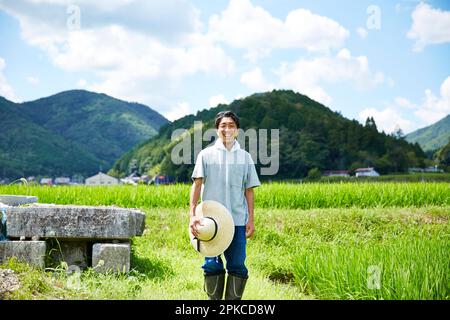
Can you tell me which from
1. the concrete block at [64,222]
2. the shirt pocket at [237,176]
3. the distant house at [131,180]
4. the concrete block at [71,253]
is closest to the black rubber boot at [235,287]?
the shirt pocket at [237,176]

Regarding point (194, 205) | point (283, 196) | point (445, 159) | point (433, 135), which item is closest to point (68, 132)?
point (433, 135)

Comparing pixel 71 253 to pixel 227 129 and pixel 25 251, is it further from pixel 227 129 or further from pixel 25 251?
pixel 227 129

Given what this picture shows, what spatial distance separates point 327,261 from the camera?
6117 mm

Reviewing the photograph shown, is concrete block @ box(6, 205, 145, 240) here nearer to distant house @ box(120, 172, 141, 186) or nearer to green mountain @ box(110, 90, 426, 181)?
distant house @ box(120, 172, 141, 186)

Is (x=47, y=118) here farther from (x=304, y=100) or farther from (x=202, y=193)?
(x=202, y=193)

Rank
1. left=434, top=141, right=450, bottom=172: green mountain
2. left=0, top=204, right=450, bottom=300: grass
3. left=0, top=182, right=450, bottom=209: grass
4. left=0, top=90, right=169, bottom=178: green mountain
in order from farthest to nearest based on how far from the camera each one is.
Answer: left=0, top=90, right=169, bottom=178: green mountain → left=434, top=141, right=450, bottom=172: green mountain → left=0, top=182, right=450, bottom=209: grass → left=0, top=204, right=450, bottom=300: grass

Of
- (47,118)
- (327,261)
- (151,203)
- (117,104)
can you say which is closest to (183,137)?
(151,203)

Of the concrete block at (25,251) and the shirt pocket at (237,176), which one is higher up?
the shirt pocket at (237,176)

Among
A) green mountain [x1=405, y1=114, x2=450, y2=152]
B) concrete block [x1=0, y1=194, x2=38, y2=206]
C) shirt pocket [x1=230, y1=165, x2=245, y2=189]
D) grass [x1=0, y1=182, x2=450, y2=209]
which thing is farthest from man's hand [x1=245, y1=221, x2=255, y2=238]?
green mountain [x1=405, y1=114, x2=450, y2=152]

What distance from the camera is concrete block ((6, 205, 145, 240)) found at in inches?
247

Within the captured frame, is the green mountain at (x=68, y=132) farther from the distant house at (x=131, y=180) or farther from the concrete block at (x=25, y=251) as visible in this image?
the concrete block at (x=25, y=251)

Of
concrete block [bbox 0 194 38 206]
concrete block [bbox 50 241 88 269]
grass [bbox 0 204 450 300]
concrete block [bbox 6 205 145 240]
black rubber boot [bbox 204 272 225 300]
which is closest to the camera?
black rubber boot [bbox 204 272 225 300]

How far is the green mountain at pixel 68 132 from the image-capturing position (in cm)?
8944

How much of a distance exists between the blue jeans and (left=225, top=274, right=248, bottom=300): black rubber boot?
4 centimetres
